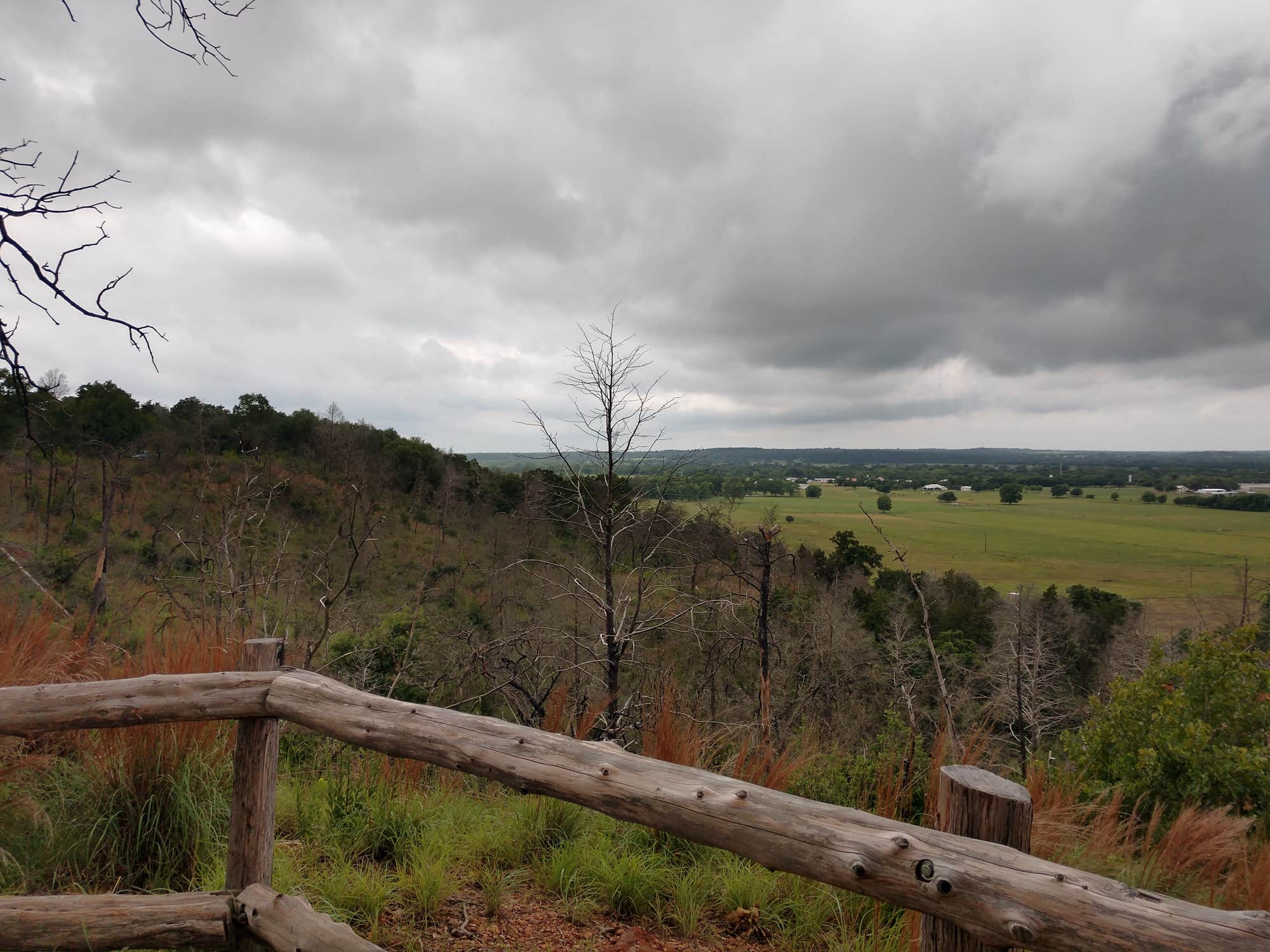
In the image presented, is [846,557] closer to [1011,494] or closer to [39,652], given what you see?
[39,652]

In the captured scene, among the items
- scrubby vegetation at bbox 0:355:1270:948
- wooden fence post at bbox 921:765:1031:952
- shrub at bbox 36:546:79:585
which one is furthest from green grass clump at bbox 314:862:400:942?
shrub at bbox 36:546:79:585

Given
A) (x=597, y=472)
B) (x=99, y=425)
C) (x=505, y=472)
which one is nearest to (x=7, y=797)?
(x=597, y=472)

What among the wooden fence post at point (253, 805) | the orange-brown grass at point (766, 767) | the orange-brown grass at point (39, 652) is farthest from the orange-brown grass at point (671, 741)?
the orange-brown grass at point (39, 652)

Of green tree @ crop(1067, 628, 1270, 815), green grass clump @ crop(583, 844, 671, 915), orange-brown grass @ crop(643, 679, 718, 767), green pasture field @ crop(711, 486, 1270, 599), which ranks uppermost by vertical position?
orange-brown grass @ crop(643, 679, 718, 767)

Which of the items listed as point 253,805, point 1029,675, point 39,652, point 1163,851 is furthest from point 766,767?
point 1029,675

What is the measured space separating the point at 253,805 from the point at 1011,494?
115 m

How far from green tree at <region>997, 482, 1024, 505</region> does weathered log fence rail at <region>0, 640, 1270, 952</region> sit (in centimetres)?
11449

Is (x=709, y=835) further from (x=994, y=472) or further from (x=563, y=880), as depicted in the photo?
(x=994, y=472)

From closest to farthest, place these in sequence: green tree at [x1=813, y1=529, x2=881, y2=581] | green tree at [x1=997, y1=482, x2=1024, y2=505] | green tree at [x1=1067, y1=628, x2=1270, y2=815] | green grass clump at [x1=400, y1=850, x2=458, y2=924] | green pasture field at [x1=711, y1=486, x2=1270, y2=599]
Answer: green grass clump at [x1=400, y1=850, x2=458, y2=924], green tree at [x1=1067, y1=628, x2=1270, y2=815], green tree at [x1=813, y1=529, x2=881, y2=581], green pasture field at [x1=711, y1=486, x2=1270, y2=599], green tree at [x1=997, y1=482, x2=1024, y2=505]

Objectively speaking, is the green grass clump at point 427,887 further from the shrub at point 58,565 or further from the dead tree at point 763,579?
the shrub at point 58,565

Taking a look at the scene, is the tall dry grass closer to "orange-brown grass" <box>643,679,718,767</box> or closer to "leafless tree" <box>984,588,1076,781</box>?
"orange-brown grass" <box>643,679,718,767</box>

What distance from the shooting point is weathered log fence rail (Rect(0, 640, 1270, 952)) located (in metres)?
1.35

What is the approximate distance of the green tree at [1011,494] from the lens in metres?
101

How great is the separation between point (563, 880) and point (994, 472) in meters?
142
